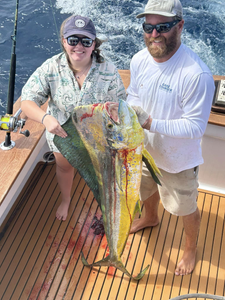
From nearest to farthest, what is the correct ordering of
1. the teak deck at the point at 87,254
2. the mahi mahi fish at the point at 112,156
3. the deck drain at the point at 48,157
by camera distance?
the mahi mahi fish at the point at 112,156 < the teak deck at the point at 87,254 < the deck drain at the point at 48,157

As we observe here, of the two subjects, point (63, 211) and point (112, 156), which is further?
point (63, 211)

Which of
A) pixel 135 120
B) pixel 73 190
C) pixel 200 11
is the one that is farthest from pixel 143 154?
pixel 200 11

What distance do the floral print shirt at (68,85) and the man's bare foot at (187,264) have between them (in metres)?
1.31

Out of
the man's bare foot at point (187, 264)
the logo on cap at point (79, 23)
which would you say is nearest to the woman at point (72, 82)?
the logo on cap at point (79, 23)

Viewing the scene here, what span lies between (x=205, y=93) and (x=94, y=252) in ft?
5.28

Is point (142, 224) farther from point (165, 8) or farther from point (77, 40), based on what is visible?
point (165, 8)

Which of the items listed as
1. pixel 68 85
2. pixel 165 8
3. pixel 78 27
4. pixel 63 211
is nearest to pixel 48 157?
pixel 63 211

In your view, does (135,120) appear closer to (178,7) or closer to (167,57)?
(167,57)

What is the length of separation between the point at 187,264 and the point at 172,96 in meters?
1.39

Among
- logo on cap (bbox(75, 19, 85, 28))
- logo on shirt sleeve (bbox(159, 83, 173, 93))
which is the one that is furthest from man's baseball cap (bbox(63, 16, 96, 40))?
logo on shirt sleeve (bbox(159, 83, 173, 93))

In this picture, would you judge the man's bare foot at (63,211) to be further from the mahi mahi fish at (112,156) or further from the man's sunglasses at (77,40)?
the man's sunglasses at (77,40)

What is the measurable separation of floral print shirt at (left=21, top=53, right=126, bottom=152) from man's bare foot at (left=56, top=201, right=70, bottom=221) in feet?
3.60

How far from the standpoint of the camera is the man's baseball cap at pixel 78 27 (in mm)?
1795

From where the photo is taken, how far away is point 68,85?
197cm
